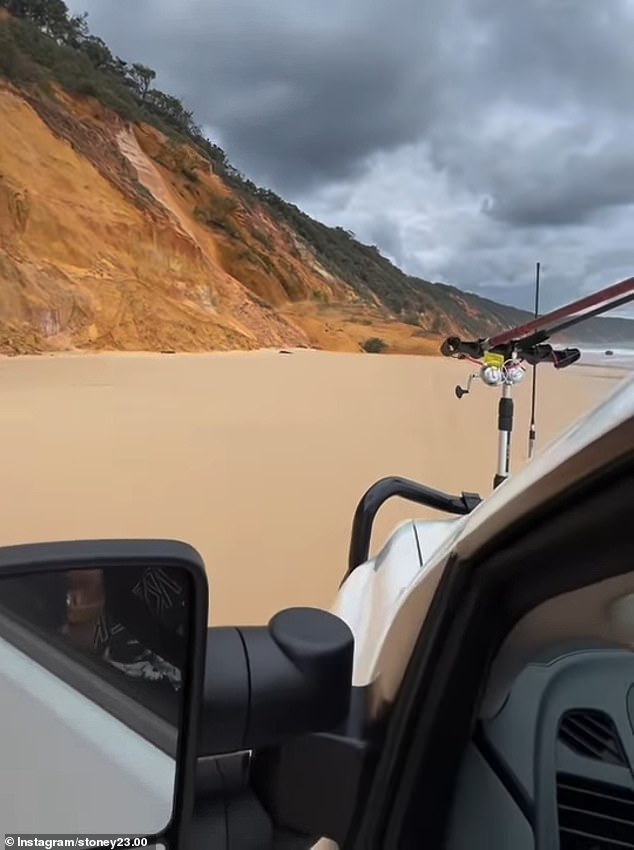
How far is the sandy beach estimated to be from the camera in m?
3.16

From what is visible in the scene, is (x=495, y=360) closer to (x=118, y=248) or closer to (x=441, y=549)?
(x=441, y=549)

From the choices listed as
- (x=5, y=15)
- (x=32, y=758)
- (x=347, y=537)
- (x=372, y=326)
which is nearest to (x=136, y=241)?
(x=372, y=326)

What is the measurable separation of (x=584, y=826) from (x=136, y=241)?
18336mm

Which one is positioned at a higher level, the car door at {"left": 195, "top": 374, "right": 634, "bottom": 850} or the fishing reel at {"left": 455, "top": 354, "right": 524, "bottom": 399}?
the fishing reel at {"left": 455, "top": 354, "right": 524, "bottom": 399}

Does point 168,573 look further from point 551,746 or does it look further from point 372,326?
point 372,326

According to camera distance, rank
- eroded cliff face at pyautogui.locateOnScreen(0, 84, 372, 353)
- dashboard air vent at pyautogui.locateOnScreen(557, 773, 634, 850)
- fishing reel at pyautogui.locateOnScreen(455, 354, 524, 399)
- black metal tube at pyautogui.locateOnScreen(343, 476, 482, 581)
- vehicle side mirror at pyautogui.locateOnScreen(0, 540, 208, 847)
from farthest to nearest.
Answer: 1. eroded cliff face at pyautogui.locateOnScreen(0, 84, 372, 353)
2. fishing reel at pyautogui.locateOnScreen(455, 354, 524, 399)
3. black metal tube at pyautogui.locateOnScreen(343, 476, 482, 581)
4. dashboard air vent at pyautogui.locateOnScreen(557, 773, 634, 850)
5. vehicle side mirror at pyautogui.locateOnScreen(0, 540, 208, 847)

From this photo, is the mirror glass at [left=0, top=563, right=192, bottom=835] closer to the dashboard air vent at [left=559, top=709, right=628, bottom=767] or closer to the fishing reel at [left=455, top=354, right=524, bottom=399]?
the dashboard air vent at [left=559, top=709, right=628, bottom=767]

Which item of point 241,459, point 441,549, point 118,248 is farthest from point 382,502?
point 118,248

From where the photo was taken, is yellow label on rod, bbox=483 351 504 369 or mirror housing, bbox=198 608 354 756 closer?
mirror housing, bbox=198 608 354 756

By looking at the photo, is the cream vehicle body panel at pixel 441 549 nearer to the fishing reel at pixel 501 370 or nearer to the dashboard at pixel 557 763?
the dashboard at pixel 557 763

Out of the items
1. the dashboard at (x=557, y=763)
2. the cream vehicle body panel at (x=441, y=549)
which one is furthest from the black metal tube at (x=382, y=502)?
the dashboard at (x=557, y=763)

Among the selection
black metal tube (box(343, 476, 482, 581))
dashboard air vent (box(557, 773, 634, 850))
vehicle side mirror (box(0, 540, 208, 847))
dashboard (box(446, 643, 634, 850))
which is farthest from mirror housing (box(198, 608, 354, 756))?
black metal tube (box(343, 476, 482, 581))

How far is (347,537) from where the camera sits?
12.5 ft

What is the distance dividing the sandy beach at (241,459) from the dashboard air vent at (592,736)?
0.34m
